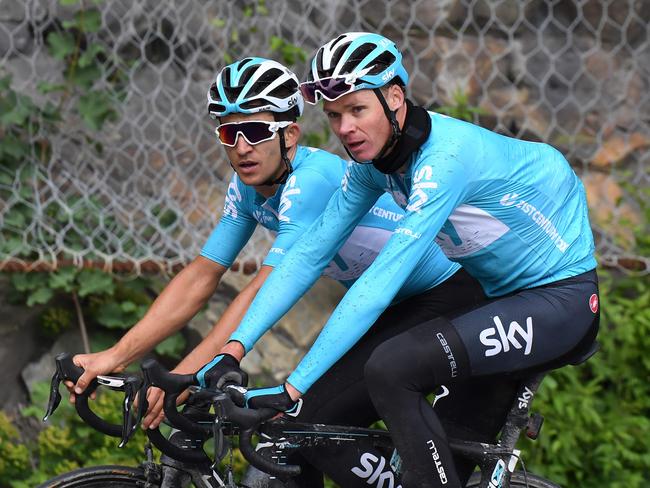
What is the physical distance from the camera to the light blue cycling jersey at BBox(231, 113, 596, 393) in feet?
10.3

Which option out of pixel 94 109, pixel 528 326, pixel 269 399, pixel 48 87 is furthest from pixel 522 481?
pixel 48 87

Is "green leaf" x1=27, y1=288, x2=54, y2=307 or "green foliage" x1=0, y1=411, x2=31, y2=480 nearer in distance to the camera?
"green foliage" x1=0, y1=411, x2=31, y2=480

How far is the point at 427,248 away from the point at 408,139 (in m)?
0.35

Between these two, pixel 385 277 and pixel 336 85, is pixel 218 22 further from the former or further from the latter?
pixel 385 277

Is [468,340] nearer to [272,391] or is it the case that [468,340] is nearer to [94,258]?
[272,391]

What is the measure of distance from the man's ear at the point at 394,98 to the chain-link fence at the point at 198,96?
8.97 ft

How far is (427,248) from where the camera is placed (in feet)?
10.6

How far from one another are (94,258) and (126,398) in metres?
2.99

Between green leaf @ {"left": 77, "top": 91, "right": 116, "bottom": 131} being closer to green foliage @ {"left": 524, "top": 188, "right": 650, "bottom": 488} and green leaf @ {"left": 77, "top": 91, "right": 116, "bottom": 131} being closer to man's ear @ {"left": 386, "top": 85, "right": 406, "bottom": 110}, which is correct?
green foliage @ {"left": 524, "top": 188, "right": 650, "bottom": 488}

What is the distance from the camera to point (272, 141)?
12.6ft

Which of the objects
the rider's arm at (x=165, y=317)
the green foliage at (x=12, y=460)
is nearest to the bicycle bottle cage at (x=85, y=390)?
the rider's arm at (x=165, y=317)

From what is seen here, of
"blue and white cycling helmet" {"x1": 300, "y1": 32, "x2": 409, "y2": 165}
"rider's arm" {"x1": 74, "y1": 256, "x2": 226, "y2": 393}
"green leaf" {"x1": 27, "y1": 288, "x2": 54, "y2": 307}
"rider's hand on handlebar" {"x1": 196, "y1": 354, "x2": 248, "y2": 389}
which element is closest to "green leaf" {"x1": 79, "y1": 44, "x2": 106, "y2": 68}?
"green leaf" {"x1": 27, "y1": 288, "x2": 54, "y2": 307}

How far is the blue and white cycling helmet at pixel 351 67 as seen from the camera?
3.30 meters

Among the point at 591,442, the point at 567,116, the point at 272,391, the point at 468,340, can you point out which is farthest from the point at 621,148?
the point at 272,391
